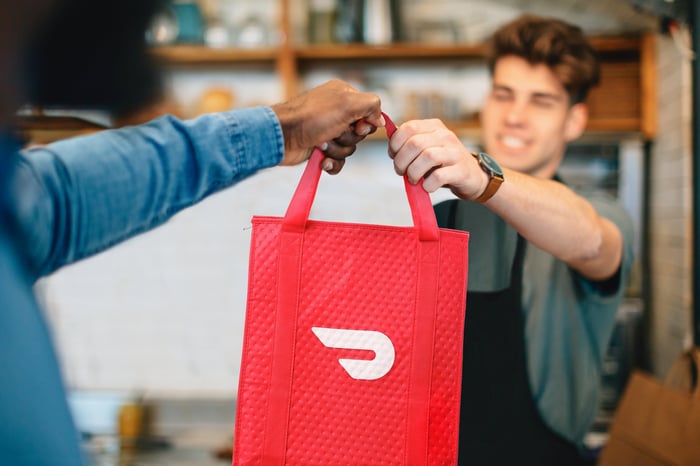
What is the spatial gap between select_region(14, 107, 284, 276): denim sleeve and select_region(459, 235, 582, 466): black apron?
355 millimetres

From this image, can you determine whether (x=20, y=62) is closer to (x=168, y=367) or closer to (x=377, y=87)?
(x=168, y=367)

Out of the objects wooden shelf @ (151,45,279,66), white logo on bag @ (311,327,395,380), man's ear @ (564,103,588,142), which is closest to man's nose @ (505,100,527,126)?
man's ear @ (564,103,588,142)

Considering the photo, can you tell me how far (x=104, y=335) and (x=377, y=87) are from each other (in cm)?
228

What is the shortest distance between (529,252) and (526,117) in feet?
1.37

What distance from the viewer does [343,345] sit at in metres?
0.79

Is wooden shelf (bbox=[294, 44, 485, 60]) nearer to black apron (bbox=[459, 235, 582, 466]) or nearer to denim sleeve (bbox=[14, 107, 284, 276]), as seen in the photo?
black apron (bbox=[459, 235, 582, 466])

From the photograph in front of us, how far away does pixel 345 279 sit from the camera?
794 millimetres

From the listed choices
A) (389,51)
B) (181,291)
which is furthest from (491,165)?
(389,51)

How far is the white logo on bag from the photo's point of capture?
0.79 meters

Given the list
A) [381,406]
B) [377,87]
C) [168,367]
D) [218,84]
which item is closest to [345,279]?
[381,406]

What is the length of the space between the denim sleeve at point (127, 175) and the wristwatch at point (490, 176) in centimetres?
27

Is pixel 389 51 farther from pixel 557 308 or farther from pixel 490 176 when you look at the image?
pixel 490 176

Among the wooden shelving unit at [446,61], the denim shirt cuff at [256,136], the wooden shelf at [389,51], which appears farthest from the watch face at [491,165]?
the wooden shelf at [389,51]

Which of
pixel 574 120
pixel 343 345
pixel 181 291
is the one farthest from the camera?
pixel 574 120
